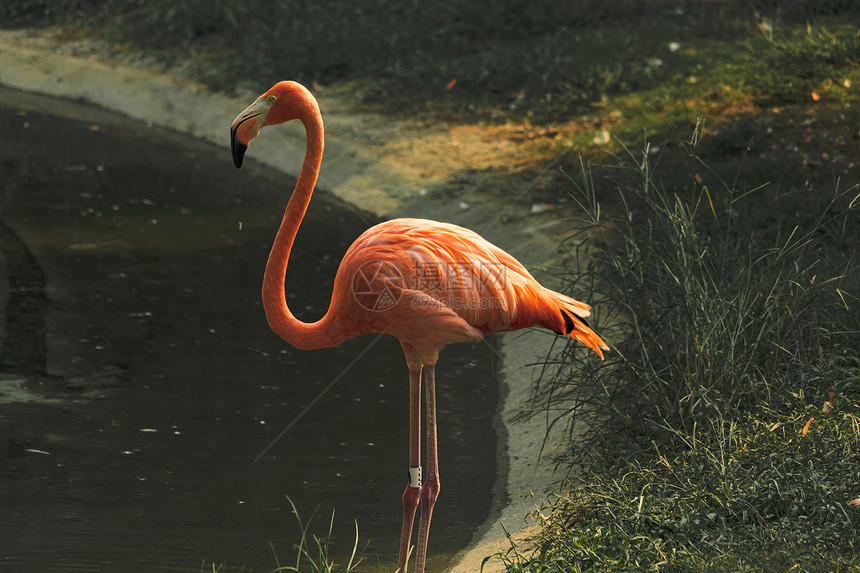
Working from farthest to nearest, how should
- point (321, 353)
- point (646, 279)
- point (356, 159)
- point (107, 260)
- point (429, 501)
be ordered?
1. point (356, 159)
2. point (107, 260)
3. point (321, 353)
4. point (646, 279)
5. point (429, 501)

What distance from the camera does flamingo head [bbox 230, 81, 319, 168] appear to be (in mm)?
3648

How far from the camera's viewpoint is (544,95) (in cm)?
1029

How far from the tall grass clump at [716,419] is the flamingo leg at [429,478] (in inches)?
13.7

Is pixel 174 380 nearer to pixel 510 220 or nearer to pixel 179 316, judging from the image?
pixel 179 316

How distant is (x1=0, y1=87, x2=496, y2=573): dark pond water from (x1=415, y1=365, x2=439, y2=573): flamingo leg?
0.37m

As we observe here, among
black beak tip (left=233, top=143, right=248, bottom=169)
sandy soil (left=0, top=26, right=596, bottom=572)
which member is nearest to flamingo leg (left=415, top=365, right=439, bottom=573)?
sandy soil (left=0, top=26, right=596, bottom=572)

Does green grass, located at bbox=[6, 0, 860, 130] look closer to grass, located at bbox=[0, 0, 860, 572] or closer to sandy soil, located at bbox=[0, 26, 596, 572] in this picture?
grass, located at bbox=[0, 0, 860, 572]

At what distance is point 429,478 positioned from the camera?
3971 millimetres

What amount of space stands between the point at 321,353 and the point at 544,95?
186 inches

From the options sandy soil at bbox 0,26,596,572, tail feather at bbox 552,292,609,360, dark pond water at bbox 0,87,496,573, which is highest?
tail feather at bbox 552,292,609,360

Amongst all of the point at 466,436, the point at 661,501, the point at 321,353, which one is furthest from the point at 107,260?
the point at 661,501

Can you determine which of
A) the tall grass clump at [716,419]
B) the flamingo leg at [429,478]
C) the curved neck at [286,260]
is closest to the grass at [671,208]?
the tall grass clump at [716,419]

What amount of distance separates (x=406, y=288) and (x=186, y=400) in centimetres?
229

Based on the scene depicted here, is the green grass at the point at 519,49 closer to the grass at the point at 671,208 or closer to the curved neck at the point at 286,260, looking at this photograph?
the grass at the point at 671,208
